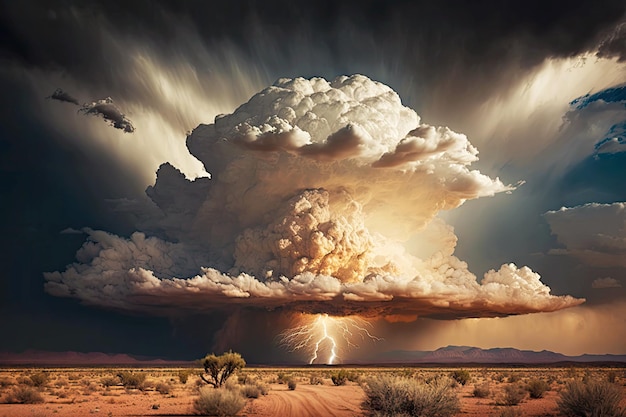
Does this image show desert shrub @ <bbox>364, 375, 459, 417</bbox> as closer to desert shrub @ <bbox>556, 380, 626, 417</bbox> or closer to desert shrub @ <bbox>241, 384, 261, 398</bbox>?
desert shrub @ <bbox>556, 380, 626, 417</bbox>

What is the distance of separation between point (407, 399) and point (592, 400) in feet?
25.0

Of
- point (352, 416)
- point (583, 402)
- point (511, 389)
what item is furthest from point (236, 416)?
point (511, 389)

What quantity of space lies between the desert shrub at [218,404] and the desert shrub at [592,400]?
16.6 metres

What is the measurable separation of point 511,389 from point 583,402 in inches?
540

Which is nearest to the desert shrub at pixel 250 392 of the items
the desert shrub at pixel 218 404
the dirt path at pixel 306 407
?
the dirt path at pixel 306 407

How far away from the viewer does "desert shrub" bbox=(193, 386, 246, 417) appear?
90.3 feet

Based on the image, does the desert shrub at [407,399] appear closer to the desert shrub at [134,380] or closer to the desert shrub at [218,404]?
the desert shrub at [218,404]

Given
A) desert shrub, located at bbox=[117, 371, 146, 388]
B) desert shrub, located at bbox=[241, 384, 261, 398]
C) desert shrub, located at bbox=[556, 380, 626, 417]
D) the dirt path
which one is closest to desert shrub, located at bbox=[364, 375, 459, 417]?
the dirt path

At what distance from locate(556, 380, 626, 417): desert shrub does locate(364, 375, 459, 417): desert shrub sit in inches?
193

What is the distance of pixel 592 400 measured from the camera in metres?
20.8

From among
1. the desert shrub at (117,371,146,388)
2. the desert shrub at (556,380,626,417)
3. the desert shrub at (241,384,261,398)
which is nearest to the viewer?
the desert shrub at (556,380,626,417)

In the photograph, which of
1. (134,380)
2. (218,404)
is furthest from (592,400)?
(134,380)

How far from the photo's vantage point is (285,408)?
3067 centimetres

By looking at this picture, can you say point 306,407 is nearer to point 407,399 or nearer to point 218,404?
point 218,404
